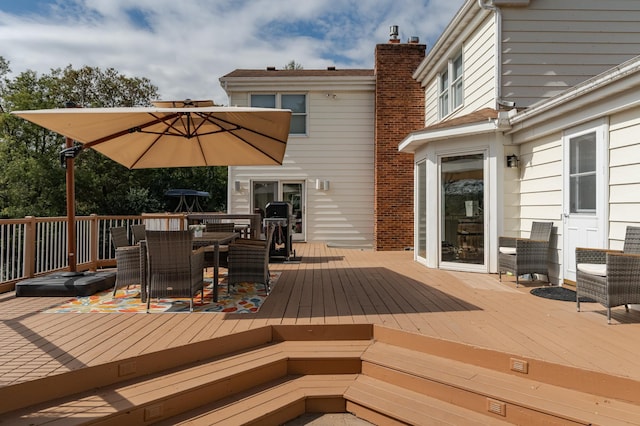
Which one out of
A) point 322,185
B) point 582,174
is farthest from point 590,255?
point 322,185

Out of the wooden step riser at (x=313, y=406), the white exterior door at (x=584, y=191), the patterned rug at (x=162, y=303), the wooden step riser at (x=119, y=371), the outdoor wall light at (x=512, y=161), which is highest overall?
the outdoor wall light at (x=512, y=161)

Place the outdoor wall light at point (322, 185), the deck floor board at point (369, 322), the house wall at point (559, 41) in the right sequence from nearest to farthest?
the deck floor board at point (369, 322) → the house wall at point (559, 41) → the outdoor wall light at point (322, 185)

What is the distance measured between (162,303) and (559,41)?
7384 mm

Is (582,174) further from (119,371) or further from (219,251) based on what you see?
(119,371)

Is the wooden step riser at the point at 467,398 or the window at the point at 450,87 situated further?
the window at the point at 450,87

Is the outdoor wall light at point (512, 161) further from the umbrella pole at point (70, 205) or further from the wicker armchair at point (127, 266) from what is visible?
the umbrella pole at point (70, 205)

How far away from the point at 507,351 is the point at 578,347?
0.61 meters

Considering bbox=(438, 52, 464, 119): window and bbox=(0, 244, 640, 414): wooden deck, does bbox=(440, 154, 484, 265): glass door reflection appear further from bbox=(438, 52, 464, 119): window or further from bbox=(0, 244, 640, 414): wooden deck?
bbox=(438, 52, 464, 119): window

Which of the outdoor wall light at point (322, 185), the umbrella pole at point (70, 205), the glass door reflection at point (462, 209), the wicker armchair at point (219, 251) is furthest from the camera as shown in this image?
the outdoor wall light at point (322, 185)

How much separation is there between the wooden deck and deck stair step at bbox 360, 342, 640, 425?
0.19 m

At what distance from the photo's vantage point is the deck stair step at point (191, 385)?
2.24 metres

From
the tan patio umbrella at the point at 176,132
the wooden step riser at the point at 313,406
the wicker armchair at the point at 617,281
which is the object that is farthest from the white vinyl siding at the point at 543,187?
the wooden step riser at the point at 313,406

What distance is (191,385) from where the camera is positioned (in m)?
2.59

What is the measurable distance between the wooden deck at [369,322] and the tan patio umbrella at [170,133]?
6.49 ft
